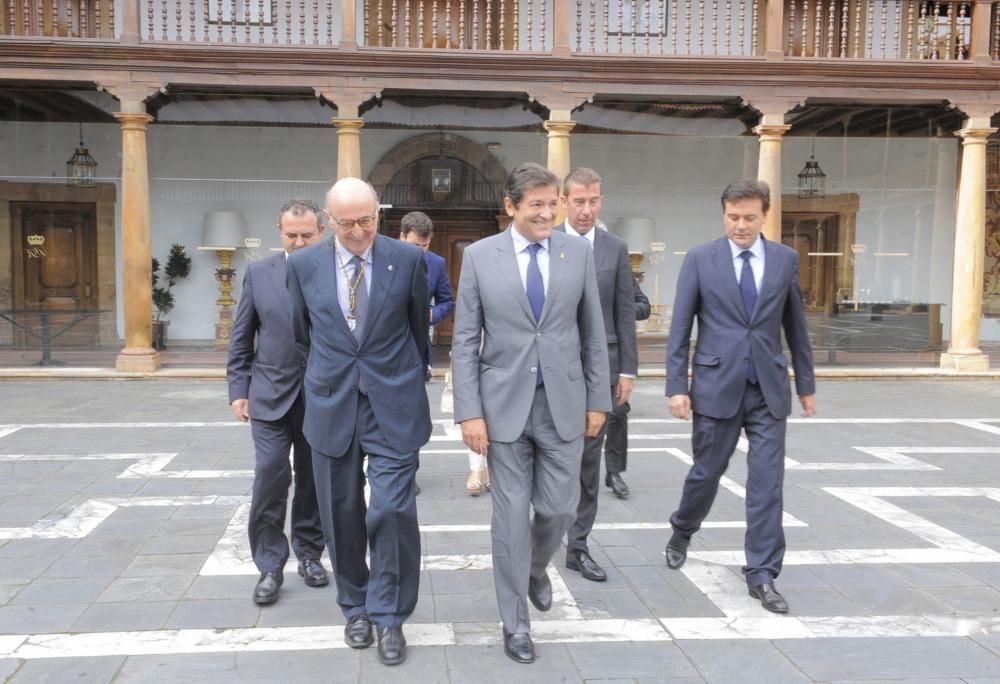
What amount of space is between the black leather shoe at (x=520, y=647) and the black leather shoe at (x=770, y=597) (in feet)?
3.62

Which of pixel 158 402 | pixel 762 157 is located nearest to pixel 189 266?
pixel 158 402

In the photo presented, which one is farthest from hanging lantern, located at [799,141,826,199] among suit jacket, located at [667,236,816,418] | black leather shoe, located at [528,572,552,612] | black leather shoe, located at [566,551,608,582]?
black leather shoe, located at [528,572,552,612]

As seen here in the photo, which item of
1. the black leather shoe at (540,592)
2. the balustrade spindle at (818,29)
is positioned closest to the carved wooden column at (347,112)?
the balustrade spindle at (818,29)

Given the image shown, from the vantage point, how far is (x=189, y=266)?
14.4 m

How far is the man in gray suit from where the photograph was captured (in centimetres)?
329

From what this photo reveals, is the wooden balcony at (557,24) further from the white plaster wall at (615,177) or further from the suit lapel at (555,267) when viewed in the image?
the suit lapel at (555,267)

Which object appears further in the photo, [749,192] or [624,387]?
[624,387]

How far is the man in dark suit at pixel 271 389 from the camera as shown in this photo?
382 cm

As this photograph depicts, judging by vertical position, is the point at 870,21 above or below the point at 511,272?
above

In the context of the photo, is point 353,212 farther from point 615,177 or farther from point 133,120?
point 615,177

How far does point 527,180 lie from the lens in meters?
3.29

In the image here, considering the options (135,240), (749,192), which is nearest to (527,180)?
(749,192)

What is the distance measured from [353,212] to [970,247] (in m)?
11.4

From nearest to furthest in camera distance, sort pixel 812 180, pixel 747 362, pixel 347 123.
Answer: pixel 747 362
pixel 347 123
pixel 812 180
